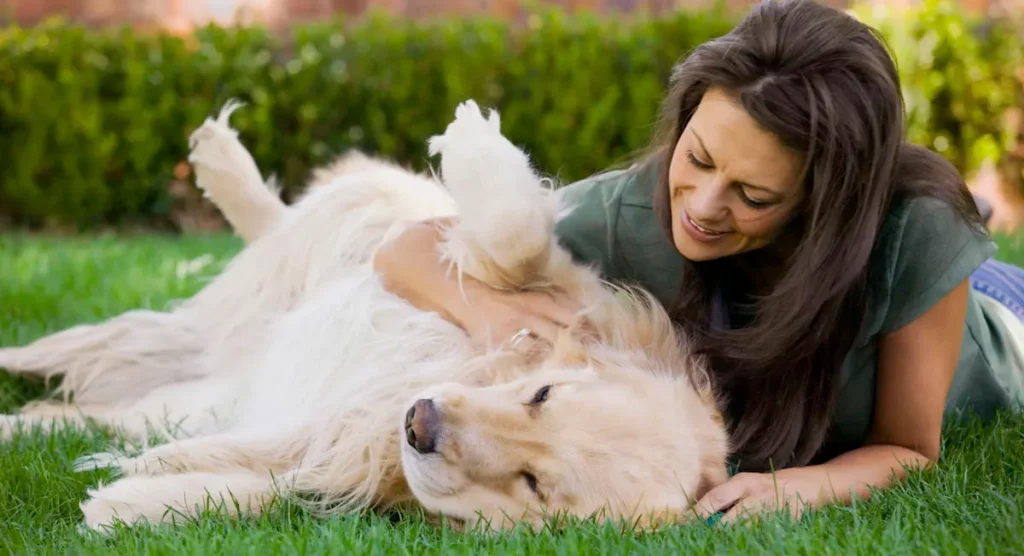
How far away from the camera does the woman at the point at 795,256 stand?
2340 mm

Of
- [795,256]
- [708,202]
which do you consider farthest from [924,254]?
[708,202]

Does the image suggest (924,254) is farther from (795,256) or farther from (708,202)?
(708,202)

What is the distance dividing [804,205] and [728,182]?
8.6 inches

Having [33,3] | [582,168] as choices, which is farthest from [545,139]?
[33,3]

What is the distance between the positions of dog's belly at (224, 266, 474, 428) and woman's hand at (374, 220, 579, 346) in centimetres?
4

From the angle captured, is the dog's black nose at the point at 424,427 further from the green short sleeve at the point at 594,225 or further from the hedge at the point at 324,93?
the hedge at the point at 324,93

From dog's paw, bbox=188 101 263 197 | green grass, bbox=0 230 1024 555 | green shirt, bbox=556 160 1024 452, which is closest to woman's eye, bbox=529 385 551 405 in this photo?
green grass, bbox=0 230 1024 555

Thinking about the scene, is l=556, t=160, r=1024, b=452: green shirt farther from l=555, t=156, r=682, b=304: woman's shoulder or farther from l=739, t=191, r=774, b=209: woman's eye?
l=739, t=191, r=774, b=209: woman's eye

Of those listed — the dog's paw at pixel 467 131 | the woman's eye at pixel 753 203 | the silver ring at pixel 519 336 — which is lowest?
the silver ring at pixel 519 336

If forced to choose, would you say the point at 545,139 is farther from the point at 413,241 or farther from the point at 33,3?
the point at 33,3

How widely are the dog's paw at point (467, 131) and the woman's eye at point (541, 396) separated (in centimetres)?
66

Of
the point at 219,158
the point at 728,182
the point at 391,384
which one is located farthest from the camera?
the point at 219,158

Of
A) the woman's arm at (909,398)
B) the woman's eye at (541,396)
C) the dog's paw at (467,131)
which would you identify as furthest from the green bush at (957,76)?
the woman's eye at (541,396)

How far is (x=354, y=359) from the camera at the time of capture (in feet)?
8.55
